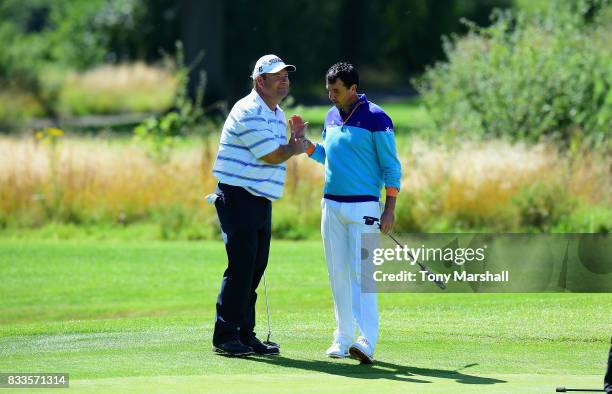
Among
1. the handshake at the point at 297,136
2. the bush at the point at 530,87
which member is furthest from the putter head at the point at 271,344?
the bush at the point at 530,87

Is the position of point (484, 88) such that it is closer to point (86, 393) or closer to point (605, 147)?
point (605, 147)

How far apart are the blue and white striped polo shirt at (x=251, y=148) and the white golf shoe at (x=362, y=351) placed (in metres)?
1.11

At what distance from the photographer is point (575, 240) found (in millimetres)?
14453

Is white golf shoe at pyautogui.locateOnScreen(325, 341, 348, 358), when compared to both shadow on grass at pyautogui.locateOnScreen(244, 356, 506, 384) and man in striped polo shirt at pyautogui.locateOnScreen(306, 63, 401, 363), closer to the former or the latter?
man in striped polo shirt at pyautogui.locateOnScreen(306, 63, 401, 363)

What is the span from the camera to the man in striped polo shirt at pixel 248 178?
8539mm

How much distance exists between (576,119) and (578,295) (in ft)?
24.5

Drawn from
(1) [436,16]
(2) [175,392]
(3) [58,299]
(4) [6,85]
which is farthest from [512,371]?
(1) [436,16]

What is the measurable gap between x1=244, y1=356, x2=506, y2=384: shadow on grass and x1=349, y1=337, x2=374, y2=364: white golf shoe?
0.05m

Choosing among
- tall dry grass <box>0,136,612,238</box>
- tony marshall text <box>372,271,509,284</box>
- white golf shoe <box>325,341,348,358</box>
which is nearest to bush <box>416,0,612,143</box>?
tall dry grass <box>0,136,612,238</box>

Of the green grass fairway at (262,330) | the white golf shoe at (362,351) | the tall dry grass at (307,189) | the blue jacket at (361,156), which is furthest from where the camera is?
the tall dry grass at (307,189)

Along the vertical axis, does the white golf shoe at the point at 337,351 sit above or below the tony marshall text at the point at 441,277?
below

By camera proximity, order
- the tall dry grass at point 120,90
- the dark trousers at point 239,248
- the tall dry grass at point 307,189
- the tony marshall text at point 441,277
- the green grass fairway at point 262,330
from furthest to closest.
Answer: the tall dry grass at point 120,90, the tall dry grass at point 307,189, the tony marshall text at point 441,277, the dark trousers at point 239,248, the green grass fairway at point 262,330

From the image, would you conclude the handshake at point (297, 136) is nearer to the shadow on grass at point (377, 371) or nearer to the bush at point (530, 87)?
the shadow on grass at point (377, 371)

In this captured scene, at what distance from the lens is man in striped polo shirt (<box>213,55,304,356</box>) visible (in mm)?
8539
